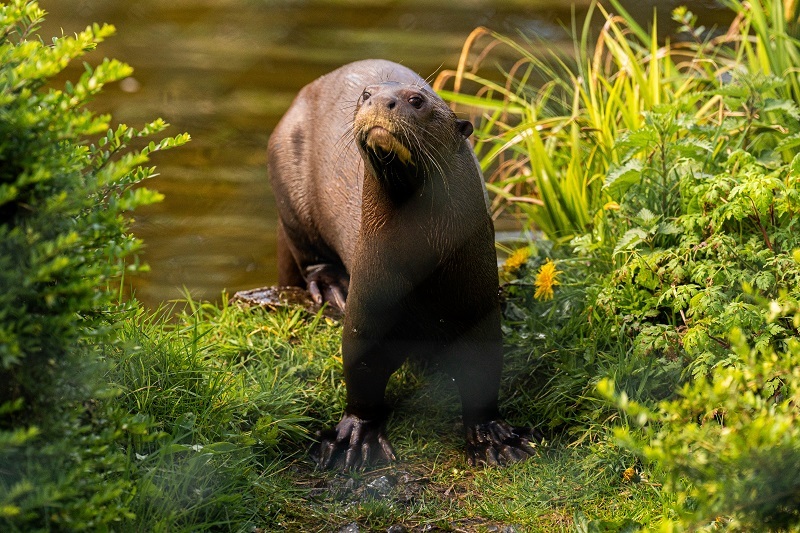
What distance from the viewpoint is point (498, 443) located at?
3363 millimetres

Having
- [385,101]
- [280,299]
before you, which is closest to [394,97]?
[385,101]

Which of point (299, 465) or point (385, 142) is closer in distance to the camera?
point (385, 142)

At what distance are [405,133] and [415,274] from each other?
0.49 meters

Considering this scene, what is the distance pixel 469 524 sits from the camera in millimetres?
2994

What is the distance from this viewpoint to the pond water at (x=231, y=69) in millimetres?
6156

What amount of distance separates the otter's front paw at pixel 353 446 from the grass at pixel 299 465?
4 cm

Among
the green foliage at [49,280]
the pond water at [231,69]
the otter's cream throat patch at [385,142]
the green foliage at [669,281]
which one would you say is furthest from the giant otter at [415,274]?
the pond water at [231,69]

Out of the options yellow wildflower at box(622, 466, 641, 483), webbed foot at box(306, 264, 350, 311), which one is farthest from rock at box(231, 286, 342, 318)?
yellow wildflower at box(622, 466, 641, 483)

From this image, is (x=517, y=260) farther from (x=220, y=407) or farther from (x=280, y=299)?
(x=220, y=407)

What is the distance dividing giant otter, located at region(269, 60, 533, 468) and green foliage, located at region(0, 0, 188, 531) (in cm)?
89

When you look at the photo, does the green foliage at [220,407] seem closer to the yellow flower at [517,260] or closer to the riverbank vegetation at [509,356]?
the riverbank vegetation at [509,356]

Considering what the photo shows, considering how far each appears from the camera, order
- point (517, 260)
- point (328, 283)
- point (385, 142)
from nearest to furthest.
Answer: point (385, 142) < point (517, 260) < point (328, 283)

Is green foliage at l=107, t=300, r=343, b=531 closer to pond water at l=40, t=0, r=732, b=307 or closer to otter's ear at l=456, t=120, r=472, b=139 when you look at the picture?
otter's ear at l=456, t=120, r=472, b=139

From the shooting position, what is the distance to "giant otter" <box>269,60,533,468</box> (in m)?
2.99
